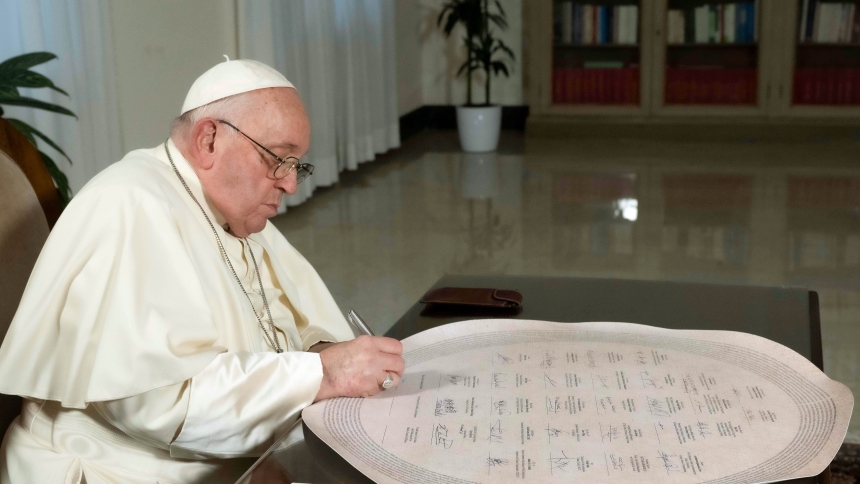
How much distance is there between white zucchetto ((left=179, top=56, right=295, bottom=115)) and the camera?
4.36ft

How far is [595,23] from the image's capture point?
848 cm

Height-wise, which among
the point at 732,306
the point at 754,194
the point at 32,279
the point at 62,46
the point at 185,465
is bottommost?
the point at 754,194

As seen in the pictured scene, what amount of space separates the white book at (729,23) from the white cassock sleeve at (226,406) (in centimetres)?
799

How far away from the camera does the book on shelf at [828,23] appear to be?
797cm

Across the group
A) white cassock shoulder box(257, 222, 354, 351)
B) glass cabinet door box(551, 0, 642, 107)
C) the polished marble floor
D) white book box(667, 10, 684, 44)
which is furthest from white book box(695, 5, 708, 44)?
white cassock shoulder box(257, 222, 354, 351)

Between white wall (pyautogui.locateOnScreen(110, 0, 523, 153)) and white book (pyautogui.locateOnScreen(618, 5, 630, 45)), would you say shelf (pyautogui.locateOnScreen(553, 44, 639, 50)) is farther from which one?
white wall (pyautogui.locateOnScreen(110, 0, 523, 153))

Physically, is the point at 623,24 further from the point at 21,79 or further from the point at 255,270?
the point at 255,270

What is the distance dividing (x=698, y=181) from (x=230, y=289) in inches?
218

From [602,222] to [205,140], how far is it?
4105 mm

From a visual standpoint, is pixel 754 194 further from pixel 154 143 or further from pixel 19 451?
pixel 19 451

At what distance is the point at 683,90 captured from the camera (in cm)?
841

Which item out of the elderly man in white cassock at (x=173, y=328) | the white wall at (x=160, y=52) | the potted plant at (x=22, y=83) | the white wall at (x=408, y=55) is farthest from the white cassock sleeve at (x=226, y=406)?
the white wall at (x=408, y=55)

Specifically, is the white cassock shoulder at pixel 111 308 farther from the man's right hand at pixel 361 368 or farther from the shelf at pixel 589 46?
the shelf at pixel 589 46

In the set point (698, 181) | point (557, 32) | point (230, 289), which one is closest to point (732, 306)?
point (230, 289)
